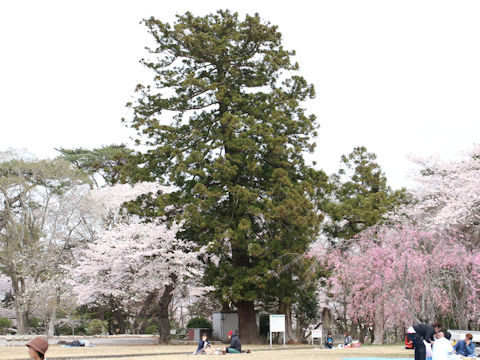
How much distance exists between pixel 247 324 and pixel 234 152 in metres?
8.29

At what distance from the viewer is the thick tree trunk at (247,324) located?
25594 mm

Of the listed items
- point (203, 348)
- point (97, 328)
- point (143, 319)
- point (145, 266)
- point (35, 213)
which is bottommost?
point (97, 328)

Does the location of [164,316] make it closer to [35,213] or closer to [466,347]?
[35,213]

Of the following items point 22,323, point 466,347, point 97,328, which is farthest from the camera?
point 97,328

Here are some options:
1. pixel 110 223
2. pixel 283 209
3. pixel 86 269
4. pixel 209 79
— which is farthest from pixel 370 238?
pixel 110 223

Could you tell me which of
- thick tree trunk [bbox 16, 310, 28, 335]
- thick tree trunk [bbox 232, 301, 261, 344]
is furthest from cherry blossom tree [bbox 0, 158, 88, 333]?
thick tree trunk [bbox 232, 301, 261, 344]

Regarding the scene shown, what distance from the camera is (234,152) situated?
26.4m

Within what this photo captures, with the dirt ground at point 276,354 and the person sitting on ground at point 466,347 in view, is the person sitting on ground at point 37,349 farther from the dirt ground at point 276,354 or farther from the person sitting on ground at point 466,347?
the person sitting on ground at point 466,347

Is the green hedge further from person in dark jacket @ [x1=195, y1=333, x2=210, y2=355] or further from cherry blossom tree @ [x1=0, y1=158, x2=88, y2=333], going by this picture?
person in dark jacket @ [x1=195, y1=333, x2=210, y2=355]

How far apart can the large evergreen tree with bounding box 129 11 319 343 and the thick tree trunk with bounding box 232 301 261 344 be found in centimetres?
5

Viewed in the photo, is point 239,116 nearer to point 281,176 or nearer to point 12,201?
point 281,176

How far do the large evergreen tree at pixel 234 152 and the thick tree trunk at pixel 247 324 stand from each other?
50mm

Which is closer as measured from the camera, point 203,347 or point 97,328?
point 203,347

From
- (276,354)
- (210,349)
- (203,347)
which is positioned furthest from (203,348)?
(276,354)
